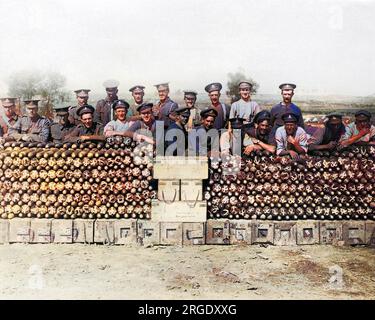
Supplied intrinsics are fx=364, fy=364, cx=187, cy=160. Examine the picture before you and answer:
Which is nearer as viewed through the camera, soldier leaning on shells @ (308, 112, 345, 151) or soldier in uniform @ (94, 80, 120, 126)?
soldier leaning on shells @ (308, 112, 345, 151)

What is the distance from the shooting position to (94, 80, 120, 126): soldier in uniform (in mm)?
8312

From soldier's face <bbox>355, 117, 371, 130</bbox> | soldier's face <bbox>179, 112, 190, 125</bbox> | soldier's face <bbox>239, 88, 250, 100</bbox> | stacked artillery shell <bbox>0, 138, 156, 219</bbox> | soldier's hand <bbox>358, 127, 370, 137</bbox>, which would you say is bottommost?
stacked artillery shell <bbox>0, 138, 156, 219</bbox>

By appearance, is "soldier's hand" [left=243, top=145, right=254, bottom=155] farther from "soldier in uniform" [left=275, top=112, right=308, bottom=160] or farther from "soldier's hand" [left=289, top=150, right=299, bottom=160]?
"soldier's hand" [left=289, top=150, right=299, bottom=160]

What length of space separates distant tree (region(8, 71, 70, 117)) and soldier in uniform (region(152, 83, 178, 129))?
9.41 feet

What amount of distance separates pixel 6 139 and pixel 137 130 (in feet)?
8.59

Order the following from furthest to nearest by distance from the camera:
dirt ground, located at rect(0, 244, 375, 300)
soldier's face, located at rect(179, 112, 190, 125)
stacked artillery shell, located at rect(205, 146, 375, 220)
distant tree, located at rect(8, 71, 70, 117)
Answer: distant tree, located at rect(8, 71, 70, 117), soldier's face, located at rect(179, 112, 190, 125), stacked artillery shell, located at rect(205, 146, 375, 220), dirt ground, located at rect(0, 244, 375, 300)

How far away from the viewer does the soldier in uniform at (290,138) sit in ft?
23.1

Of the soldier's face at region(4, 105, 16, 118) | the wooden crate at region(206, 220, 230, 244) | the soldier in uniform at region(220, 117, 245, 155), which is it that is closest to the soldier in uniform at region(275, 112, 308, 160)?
the soldier in uniform at region(220, 117, 245, 155)

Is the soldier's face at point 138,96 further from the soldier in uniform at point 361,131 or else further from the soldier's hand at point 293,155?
the soldier in uniform at point 361,131

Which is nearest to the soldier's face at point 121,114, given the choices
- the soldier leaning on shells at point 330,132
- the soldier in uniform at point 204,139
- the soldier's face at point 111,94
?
the soldier's face at point 111,94

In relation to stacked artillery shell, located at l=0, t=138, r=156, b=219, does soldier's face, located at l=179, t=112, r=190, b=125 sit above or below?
above

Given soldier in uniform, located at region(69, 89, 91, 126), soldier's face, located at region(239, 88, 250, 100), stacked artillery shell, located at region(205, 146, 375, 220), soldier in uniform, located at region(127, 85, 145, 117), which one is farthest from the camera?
soldier in uniform, located at region(127, 85, 145, 117)

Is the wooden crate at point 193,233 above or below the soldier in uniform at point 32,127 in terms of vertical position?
below

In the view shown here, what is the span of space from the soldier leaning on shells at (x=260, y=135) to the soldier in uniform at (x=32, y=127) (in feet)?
13.8
